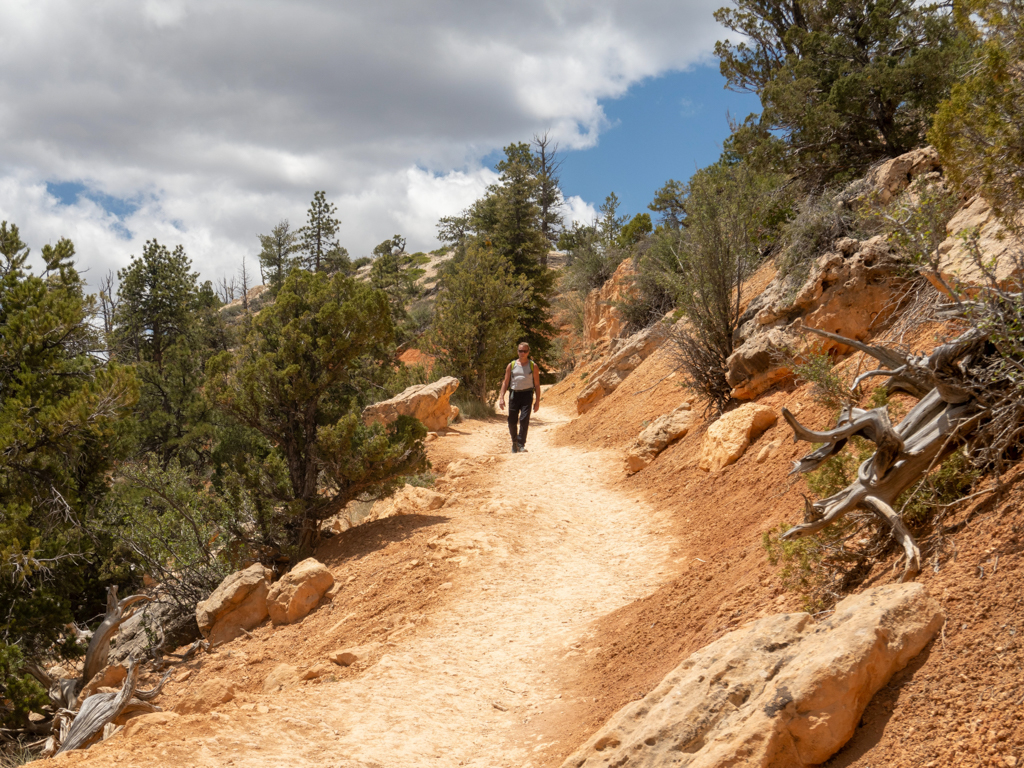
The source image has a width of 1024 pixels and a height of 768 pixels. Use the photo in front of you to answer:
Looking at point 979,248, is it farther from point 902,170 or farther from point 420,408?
point 420,408

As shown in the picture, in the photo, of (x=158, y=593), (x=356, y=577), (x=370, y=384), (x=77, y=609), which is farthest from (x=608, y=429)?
(x=77, y=609)

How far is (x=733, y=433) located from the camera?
315 inches

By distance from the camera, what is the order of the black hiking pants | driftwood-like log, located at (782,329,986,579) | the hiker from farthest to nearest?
the black hiking pants → the hiker → driftwood-like log, located at (782,329,986,579)

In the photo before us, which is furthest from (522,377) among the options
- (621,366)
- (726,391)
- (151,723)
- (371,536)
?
(151,723)

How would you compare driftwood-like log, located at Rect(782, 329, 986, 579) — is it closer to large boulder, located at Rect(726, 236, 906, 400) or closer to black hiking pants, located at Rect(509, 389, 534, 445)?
large boulder, located at Rect(726, 236, 906, 400)

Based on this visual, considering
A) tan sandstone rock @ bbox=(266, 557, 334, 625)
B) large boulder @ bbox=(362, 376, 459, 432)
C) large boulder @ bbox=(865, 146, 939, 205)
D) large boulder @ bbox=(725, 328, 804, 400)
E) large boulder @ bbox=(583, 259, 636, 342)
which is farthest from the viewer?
large boulder @ bbox=(583, 259, 636, 342)

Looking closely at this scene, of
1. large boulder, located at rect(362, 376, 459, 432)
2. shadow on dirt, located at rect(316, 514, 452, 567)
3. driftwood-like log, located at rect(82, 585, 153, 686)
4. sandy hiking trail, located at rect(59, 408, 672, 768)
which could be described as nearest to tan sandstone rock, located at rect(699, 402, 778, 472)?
sandy hiking trail, located at rect(59, 408, 672, 768)

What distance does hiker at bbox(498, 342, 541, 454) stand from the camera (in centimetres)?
1099

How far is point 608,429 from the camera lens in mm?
12602

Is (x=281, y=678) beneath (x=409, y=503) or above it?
beneath

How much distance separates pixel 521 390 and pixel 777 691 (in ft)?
28.8

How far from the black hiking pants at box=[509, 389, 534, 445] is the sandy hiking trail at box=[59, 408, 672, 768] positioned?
7.75 feet

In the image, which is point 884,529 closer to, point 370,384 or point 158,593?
point 370,384

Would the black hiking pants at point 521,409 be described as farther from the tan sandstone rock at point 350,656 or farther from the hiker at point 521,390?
the tan sandstone rock at point 350,656
